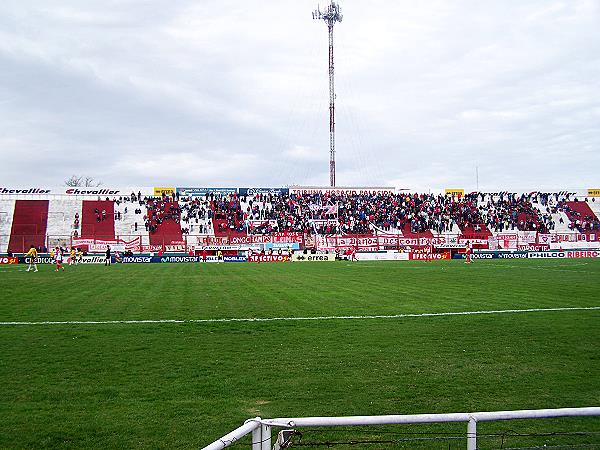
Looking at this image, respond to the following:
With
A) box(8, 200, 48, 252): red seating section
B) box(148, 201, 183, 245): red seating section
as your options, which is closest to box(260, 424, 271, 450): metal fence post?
box(148, 201, 183, 245): red seating section

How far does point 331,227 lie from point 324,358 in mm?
52748

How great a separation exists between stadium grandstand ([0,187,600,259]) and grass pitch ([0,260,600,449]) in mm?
38788

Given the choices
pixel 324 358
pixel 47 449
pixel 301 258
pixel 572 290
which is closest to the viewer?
pixel 47 449

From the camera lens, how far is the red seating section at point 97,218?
195ft

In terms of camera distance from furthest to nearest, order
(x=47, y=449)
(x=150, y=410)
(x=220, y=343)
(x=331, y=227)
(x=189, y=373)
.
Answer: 1. (x=331, y=227)
2. (x=220, y=343)
3. (x=189, y=373)
4. (x=150, y=410)
5. (x=47, y=449)

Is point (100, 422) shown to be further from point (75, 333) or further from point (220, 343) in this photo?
point (75, 333)

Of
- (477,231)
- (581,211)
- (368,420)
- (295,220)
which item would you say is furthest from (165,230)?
(368,420)

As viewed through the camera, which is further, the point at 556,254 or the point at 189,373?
the point at 556,254

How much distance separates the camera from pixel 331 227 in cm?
6206

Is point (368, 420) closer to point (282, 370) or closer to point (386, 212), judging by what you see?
point (282, 370)

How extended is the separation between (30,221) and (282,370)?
58.5 metres

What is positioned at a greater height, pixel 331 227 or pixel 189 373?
pixel 331 227

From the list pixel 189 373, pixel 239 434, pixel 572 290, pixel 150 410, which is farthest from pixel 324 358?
pixel 572 290

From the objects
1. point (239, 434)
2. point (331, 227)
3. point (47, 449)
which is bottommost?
point (47, 449)
